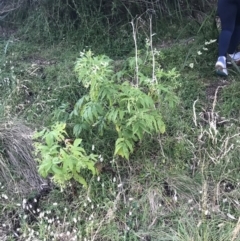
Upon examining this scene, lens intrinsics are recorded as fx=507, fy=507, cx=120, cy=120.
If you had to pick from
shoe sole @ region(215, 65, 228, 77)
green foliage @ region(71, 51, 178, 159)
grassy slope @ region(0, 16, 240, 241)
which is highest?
green foliage @ region(71, 51, 178, 159)

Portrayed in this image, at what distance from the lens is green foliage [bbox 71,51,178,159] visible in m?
3.01

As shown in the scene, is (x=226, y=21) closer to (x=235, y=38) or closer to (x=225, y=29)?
(x=225, y=29)

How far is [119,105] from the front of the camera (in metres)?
3.07

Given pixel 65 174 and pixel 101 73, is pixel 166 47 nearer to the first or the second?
pixel 101 73

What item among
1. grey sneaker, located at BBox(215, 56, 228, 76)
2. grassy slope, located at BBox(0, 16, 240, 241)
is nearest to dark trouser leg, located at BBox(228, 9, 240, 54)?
grey sneaker, located at BBox(215, 56, 228, 76)

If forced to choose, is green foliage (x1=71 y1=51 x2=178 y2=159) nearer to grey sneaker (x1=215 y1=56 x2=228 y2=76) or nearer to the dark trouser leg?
grey sneaker (x1=215 y1=56 x2=228 y2=76)

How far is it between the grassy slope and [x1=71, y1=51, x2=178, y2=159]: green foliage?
23cm

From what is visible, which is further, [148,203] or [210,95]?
[210,95]

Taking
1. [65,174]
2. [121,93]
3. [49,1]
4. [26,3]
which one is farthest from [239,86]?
[26,3]

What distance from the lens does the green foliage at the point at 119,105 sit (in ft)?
9.87

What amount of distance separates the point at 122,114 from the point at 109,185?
49 cm

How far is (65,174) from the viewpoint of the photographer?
290cm

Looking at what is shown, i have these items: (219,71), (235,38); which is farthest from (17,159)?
(235,38)

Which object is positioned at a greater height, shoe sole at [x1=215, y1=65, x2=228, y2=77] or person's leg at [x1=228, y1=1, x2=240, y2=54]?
person's leg at [x1=228, y1=1, x2=240, y2=54]
